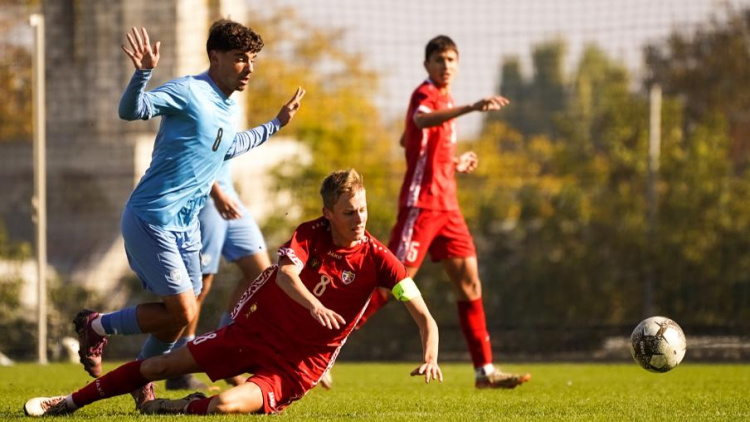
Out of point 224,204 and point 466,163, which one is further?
point 466,163

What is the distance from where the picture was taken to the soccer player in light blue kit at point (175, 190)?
6.78 meters

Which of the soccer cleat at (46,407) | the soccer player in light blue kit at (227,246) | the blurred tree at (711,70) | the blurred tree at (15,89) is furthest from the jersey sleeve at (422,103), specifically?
the blurred tree at (15,89)

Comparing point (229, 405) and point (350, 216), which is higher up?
point (350, 216)

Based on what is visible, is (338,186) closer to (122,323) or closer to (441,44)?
(122,323)

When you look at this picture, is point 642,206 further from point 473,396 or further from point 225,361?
point 225,361

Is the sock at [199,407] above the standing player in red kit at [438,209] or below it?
below

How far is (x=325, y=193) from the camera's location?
6105 mm

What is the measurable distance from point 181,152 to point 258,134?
0.66 metres

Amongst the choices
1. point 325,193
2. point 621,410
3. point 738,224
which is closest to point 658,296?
point 738,224

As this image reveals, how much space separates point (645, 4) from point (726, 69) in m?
3.32

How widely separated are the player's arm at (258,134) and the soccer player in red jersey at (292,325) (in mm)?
1113

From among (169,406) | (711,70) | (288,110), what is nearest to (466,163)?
(288,110)

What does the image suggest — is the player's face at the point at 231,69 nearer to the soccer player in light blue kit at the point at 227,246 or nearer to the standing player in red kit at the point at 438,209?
the soccer player in light blue kit at the point at 227,246

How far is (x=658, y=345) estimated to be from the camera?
741 centimetres
